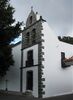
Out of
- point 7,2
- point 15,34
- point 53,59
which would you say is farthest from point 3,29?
point 53,59

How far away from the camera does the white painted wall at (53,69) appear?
22922 mm

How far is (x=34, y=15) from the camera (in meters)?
25.2

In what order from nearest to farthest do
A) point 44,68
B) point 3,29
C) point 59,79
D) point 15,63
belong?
point 3,29 < point 44,68 < point 59,79 < point 15,63

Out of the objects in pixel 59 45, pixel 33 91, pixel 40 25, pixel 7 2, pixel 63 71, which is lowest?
pixel 33 91

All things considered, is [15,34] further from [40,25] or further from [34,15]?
[34,15]

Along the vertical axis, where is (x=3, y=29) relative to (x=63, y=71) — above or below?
above

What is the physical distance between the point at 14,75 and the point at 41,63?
6.39 m

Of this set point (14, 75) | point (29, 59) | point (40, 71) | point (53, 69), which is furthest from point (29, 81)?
point (14, 75)

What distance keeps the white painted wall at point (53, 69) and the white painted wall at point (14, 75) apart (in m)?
4.86

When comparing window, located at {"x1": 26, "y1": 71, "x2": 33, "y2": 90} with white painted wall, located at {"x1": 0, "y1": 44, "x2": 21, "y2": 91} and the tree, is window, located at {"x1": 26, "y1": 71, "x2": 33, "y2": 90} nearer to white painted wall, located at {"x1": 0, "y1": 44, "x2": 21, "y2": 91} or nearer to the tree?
white painted wall, located at {"x1": 0, "y1": 44, "x2": 21, "y2": 91}

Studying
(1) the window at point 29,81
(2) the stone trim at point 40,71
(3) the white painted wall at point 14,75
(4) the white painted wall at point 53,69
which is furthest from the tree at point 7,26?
(3) the white painted wall at point 14,75

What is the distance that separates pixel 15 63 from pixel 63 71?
20.7ft

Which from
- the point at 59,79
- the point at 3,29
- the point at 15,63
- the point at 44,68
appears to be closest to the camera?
the point at 3,29

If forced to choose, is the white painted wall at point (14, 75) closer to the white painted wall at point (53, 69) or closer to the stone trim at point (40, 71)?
the stone trim at point (40, 71)
